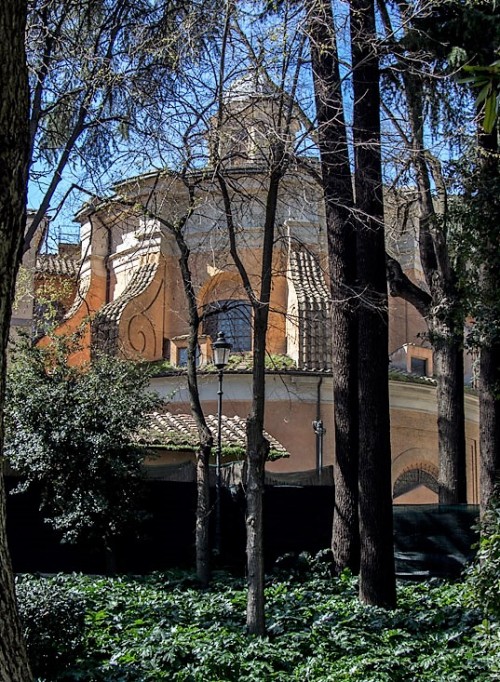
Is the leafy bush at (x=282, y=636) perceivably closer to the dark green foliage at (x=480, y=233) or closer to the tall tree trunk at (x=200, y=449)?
the tall tree trunk at (x=200, y=449)

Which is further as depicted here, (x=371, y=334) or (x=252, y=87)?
(x=252, y=87)

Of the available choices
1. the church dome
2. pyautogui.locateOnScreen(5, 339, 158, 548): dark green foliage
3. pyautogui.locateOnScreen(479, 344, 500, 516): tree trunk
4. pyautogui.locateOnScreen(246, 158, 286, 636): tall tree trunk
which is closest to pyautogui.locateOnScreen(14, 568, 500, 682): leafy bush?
pyautogui.locateOnScreen(246, 158, 286, 636): tall tree trunk

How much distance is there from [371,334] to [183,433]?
6.96m

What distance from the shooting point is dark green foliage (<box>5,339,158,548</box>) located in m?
14.6

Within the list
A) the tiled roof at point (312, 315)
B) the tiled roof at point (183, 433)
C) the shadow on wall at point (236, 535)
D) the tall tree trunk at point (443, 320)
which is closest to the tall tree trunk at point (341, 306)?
the shadow on wall at point (236, 535)

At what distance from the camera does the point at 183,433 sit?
63.0 feet

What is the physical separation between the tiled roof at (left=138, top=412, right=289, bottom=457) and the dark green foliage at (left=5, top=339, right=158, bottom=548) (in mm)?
1382

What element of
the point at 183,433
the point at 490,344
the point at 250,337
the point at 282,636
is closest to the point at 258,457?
the point at 282,636

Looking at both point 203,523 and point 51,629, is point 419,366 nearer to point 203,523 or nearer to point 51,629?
point 203,523

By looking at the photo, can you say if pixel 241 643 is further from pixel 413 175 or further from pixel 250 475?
pixel 413 175

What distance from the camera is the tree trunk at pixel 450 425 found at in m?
17.1

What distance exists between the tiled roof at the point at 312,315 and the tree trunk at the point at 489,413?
34.4 ft

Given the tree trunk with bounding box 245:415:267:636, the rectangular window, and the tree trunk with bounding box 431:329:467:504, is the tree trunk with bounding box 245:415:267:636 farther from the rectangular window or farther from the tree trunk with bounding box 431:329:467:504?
the rectangular window

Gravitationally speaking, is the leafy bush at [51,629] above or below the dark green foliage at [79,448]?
below
